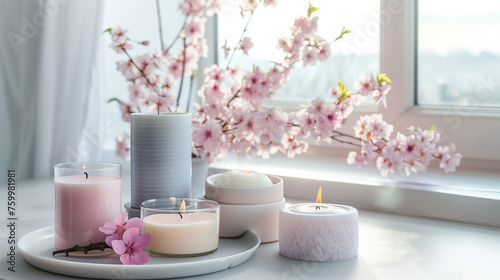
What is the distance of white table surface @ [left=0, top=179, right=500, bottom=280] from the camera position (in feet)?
2.50

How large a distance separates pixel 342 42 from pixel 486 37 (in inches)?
13.8

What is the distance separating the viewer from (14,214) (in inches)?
45.9

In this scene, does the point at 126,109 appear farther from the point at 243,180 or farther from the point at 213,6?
the point at 243,180

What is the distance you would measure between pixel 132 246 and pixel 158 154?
189 millimetres

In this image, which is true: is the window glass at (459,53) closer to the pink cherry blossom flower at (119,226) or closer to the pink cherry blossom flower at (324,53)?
the pink cherry blossom flower at (324,53)

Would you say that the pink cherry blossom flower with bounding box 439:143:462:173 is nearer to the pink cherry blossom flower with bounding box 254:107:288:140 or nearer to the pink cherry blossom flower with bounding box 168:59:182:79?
the pink cherry blossom flower with bounding box 254:107:288:140

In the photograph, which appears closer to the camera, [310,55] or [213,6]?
[310,55]

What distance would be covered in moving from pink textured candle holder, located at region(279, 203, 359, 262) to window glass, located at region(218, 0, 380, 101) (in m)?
0.66

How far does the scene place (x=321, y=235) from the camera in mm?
811

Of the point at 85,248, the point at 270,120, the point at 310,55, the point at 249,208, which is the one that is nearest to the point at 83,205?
the point at 85,248

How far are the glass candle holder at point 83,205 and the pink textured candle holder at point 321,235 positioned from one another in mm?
257

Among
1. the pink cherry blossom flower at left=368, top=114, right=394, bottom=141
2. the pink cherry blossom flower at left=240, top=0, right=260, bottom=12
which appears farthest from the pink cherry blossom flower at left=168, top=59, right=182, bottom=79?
the pink cherry blossom flower at left=368, top=114, right=394, bottom=141

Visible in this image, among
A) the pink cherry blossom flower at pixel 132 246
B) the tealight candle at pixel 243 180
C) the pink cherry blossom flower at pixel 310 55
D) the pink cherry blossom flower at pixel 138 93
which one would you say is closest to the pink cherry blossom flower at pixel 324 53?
the pink cherry blossom flower at pixel 310 55

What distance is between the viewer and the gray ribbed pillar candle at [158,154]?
3.03 ft
